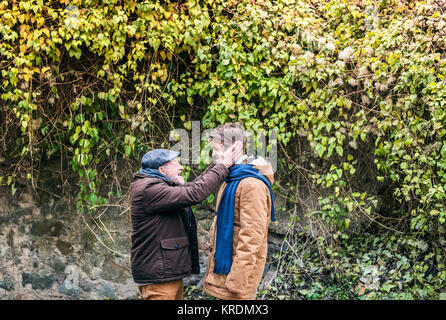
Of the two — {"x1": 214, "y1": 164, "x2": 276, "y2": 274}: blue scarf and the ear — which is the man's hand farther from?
the ear

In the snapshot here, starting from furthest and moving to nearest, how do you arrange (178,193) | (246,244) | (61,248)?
(61,248) < (178,193) < (246,244)

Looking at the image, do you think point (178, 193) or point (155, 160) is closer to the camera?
point (178, 193)

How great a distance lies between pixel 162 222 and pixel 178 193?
26cm

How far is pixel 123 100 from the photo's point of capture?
4332 millimetres

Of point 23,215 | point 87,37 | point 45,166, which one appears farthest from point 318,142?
point 23,215

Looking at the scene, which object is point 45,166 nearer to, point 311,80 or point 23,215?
point 23,215

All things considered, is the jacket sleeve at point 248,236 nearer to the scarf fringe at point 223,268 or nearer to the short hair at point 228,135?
the scarf fringe at point 223,268

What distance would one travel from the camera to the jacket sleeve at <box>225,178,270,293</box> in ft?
8.55

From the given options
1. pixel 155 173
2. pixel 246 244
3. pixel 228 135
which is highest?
pixel 228 135
